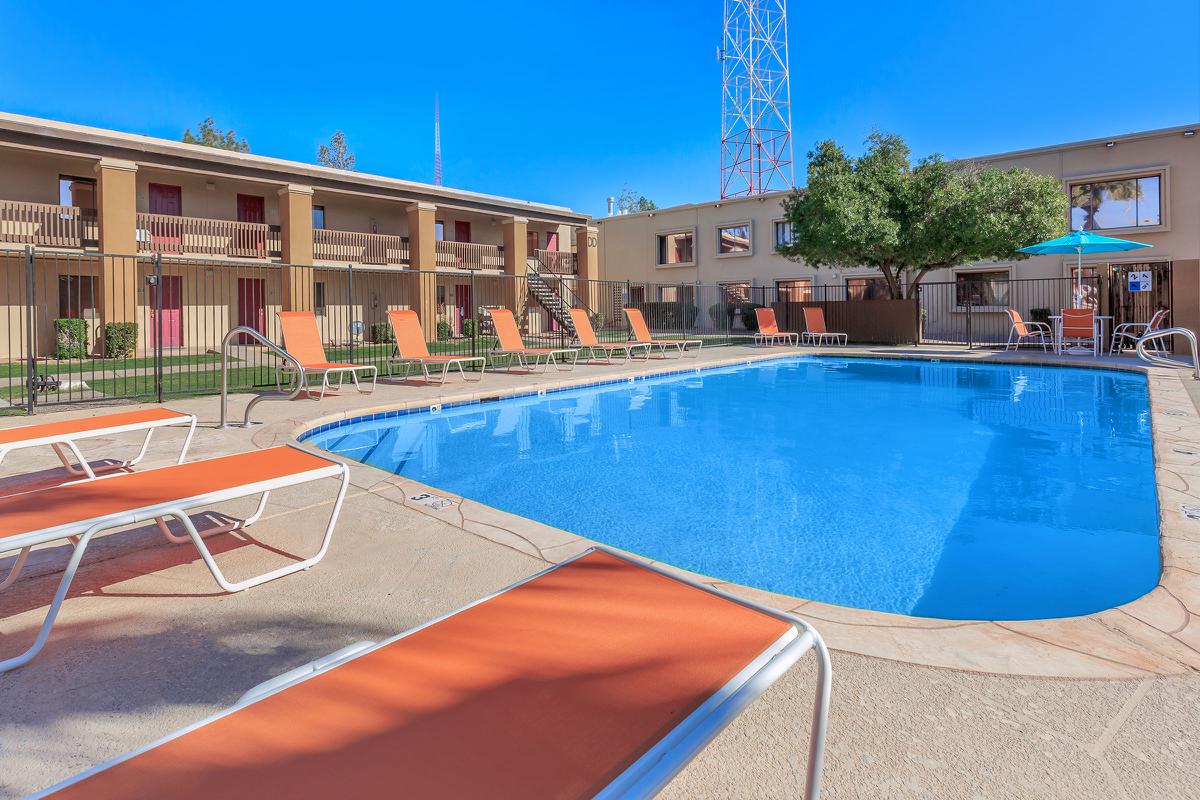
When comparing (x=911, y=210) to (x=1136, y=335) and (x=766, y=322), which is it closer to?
(x=766, y=322)

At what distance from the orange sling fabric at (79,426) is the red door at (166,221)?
15115mm

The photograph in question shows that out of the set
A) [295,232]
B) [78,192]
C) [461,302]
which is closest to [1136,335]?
[461,302]

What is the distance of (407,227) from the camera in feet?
74.0

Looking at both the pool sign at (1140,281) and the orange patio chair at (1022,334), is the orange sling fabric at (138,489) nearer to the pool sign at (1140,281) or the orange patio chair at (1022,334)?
the orange patio chair at (1022,334)

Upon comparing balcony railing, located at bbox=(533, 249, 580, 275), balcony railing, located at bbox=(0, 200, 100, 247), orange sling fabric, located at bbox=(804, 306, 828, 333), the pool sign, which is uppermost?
balcony railing, located at bbox=(533, 249, 580, 275)

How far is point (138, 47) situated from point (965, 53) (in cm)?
3708

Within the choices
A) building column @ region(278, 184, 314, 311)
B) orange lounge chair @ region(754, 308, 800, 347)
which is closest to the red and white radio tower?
orange lounge chair @ region(754, 308, 800, 347)

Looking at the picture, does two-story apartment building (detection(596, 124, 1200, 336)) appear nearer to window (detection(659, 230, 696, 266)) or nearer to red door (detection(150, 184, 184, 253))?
A: window (detection(659, 230, 696, 266))

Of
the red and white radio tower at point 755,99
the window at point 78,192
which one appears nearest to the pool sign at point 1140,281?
the red and white radio tower at point 755,99

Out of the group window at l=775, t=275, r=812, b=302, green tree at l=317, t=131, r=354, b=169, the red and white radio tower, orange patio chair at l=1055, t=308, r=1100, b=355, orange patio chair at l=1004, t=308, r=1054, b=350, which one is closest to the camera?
orange patio chair at l=1055, t=308, r=1100, b=355

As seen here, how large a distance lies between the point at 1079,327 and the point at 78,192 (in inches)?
902

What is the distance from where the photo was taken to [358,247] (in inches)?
792

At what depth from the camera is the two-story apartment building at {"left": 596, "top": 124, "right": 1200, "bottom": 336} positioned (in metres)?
17.5

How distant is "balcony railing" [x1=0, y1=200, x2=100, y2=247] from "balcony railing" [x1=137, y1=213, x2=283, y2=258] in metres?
1.05
